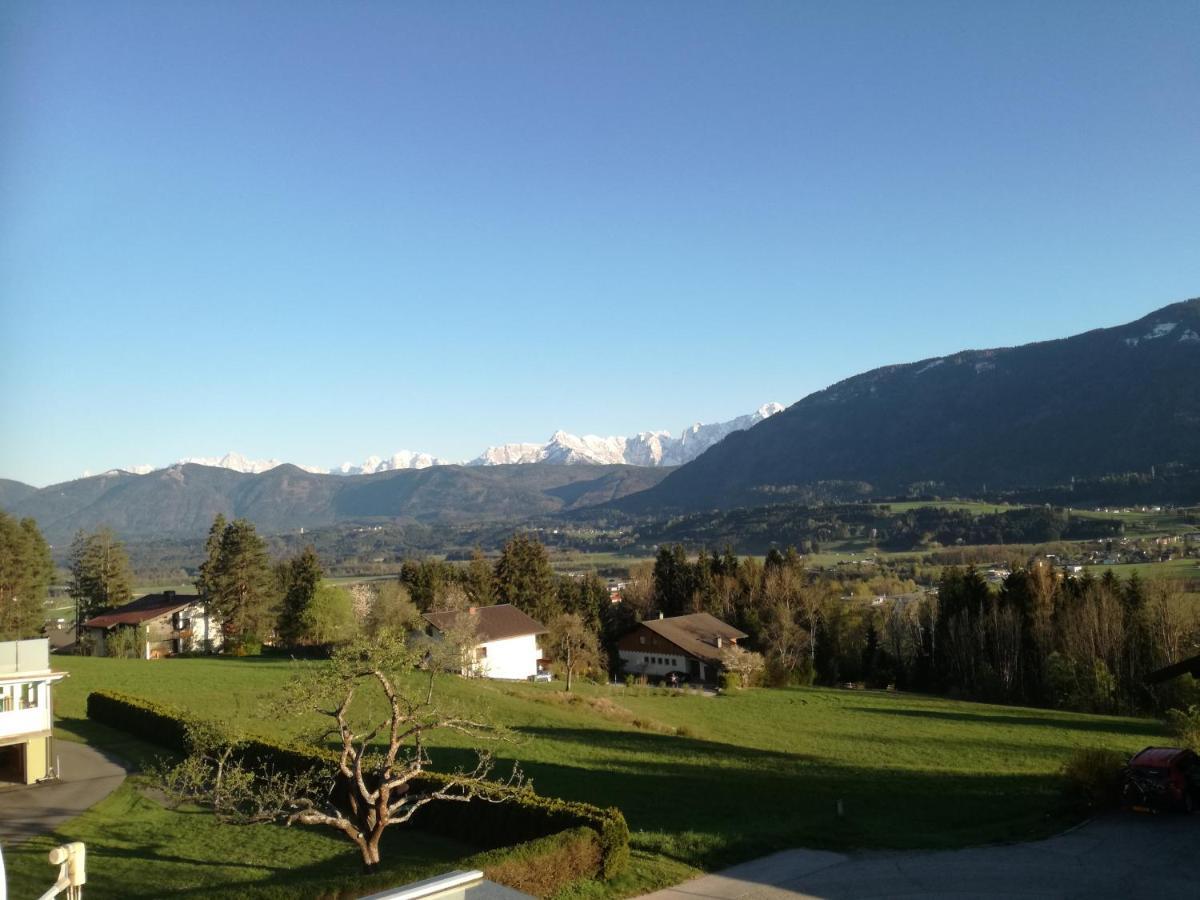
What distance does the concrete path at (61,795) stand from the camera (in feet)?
61.5

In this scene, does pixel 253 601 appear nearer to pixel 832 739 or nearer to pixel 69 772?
pixel 69 772

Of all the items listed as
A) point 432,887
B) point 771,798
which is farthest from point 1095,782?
point 432,887

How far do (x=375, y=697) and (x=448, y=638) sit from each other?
10.7 metres

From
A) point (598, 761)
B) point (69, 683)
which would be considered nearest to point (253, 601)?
point (69, 683)

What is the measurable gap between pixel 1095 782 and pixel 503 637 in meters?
48.0

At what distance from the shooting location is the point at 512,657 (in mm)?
62688

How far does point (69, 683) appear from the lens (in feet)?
127

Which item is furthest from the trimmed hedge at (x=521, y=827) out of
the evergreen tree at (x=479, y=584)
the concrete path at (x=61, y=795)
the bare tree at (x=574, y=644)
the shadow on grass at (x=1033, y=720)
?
the evergreen tree at (x=479, y=584)

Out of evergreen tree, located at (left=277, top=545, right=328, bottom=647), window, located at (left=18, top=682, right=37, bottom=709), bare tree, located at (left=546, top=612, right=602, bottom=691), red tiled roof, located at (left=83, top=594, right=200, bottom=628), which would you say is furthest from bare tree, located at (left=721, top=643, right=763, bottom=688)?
red tiled roof, located at (left=83, top=594, right=200, bottom=628)

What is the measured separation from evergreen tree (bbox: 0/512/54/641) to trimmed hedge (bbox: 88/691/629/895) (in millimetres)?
45307

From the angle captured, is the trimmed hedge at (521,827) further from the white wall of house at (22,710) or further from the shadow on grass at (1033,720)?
the shadow on grass at (1033,720)

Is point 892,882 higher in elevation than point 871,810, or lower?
higher

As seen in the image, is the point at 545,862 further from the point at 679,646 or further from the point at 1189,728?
the point at 679,646

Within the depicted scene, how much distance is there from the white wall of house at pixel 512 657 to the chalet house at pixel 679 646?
8843 millimetres
